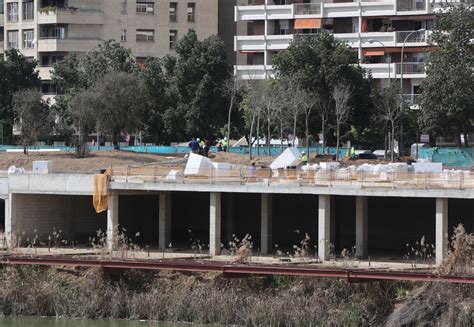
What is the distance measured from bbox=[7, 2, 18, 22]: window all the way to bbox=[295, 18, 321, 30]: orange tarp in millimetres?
28111

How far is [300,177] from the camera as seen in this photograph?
185 ft

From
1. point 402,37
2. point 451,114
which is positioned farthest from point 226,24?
point 451,114

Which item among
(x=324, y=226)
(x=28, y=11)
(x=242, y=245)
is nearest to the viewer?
(x=242, y=245)

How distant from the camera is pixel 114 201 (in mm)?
59719

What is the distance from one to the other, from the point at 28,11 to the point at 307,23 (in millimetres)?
27688

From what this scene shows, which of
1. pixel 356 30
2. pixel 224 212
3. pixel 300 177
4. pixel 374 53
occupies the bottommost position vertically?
pixel 224 212

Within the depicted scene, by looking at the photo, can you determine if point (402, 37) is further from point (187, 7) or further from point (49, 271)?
point (49, 271)

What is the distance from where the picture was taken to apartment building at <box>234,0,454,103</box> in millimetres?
106819

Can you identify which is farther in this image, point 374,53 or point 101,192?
point 374,53

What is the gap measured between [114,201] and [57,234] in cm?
413

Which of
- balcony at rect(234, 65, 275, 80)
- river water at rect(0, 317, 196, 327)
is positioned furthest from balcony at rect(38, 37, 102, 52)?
river water at rect(0, 317, 196, 327)

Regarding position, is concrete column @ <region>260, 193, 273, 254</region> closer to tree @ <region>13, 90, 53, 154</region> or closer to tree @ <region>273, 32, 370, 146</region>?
tree @ <region>273, 32, 370, 146</region>

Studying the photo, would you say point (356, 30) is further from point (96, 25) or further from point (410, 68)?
point (96, 25)

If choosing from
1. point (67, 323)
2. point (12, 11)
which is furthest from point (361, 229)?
point (12, 11)
